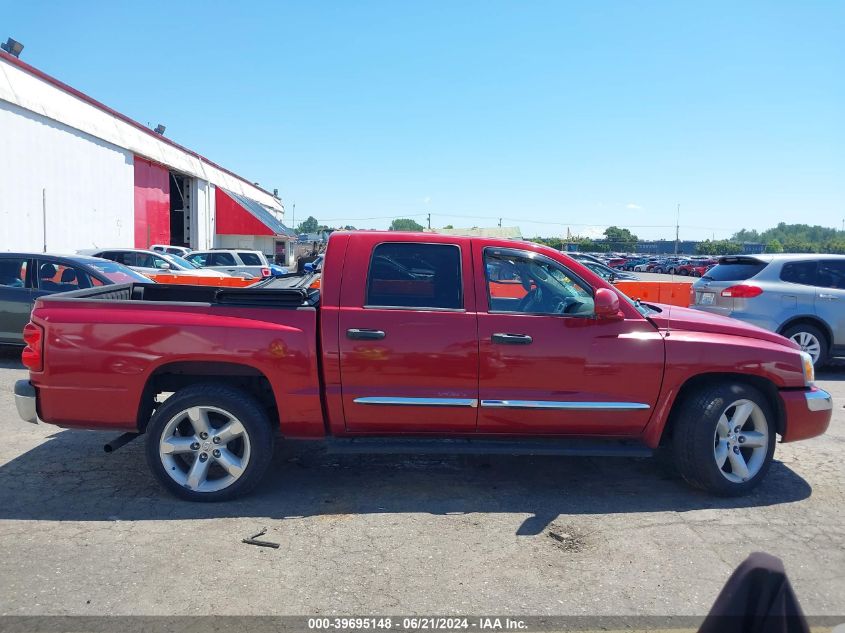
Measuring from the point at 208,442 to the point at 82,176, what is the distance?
2270 centimetres

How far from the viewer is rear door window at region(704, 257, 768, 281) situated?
9398 mm

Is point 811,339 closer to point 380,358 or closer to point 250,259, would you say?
point 380,358

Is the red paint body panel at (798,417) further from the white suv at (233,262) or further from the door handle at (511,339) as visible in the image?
the white suv at (233,262)

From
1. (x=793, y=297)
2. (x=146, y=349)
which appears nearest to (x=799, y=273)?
(x=793, y=297)

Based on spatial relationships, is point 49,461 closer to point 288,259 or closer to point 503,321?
point 503,321

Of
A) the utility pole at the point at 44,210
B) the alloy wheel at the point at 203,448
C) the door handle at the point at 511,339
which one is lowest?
the alloy wheel at the point at 203,448

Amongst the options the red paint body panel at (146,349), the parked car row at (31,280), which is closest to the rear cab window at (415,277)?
the red paint body panel at (146,349)

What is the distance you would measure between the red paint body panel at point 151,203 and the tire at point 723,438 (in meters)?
29.0

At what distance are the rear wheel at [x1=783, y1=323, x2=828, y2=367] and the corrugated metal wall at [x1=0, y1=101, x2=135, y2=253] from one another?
64.2ft

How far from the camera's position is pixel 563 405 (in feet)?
14.6

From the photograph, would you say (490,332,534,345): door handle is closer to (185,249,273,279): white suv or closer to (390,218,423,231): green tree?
(390,218,423,231): green tree

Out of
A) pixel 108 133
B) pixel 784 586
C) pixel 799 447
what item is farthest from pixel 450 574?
pixel 108 133

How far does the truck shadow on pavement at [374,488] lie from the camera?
14.2 ft

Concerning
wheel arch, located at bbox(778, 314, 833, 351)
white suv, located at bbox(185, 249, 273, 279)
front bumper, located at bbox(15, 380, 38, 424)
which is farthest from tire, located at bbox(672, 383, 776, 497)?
white suv, located at bbox(185, 249, 273, 279)
